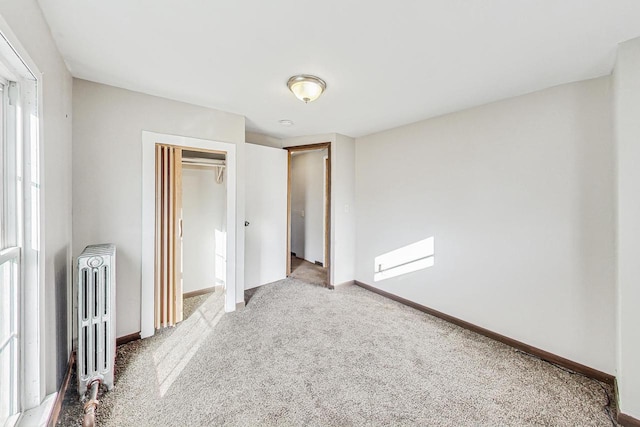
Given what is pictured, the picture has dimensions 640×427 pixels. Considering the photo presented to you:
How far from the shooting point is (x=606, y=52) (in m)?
1.66

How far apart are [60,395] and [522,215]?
363 cm

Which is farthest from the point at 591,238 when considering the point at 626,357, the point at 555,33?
the point at 555,33

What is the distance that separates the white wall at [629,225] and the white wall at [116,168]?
3.40 m

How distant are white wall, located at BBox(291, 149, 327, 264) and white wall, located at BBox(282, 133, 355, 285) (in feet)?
3.44

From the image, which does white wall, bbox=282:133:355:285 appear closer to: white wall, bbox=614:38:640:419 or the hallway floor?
the hallway floor

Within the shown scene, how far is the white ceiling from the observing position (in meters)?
1.33

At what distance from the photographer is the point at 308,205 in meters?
5.43

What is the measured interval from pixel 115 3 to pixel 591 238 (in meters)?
3.43

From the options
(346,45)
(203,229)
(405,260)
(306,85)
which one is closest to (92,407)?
(203,229)

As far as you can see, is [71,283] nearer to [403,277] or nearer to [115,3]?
[115,3]

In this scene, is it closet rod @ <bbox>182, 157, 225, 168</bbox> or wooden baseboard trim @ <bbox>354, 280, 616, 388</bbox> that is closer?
wooden baseboard trim @ <bbox>354, 280, 616, 388</bbox>

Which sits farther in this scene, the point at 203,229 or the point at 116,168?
the point at 203,229

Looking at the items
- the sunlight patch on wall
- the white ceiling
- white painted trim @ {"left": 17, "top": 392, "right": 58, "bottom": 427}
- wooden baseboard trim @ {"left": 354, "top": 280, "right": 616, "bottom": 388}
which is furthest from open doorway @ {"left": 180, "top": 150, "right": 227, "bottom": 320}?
wooden baseboard trim @ {"left": 354, "top": 280, "right": 616, "bottom": 388}

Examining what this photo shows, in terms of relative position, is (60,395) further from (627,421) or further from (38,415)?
(627,421)
